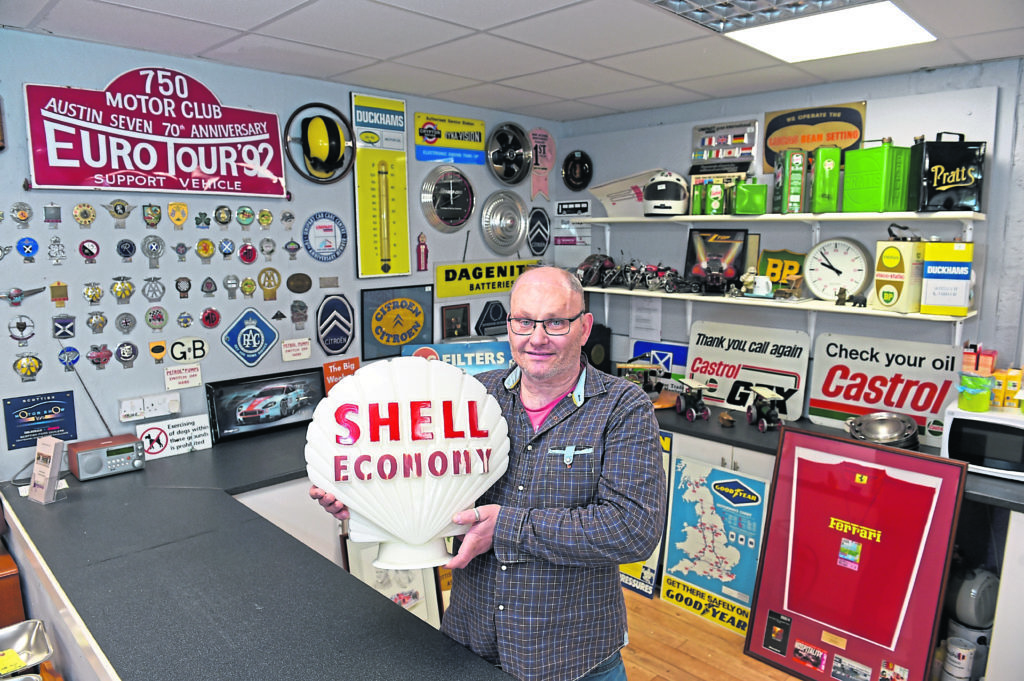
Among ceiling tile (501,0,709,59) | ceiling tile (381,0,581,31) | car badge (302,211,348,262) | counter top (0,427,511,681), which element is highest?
ceiling tile (501,0,709,59)

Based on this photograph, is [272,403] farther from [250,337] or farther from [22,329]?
[22,329]

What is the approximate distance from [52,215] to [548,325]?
199 cm

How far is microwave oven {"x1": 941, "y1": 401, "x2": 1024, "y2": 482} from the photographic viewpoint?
2.31 meters

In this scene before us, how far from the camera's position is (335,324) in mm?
3145

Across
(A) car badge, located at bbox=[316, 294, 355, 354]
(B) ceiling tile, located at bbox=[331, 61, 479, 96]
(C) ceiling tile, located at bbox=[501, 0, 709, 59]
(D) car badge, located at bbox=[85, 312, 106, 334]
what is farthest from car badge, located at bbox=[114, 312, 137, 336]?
(C) ceiling tile, located at bbox=[501, 0, 709, 59]

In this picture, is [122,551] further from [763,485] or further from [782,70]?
[782,70]

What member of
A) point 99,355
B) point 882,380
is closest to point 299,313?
point 99,355

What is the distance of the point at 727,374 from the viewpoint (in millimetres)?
3428

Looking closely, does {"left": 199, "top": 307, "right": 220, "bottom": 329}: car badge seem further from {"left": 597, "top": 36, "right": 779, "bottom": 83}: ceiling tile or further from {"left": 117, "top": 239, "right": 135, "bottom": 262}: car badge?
{"left": 597, "top": 36, "right": 779, "bottom": 83}: ceiling tile

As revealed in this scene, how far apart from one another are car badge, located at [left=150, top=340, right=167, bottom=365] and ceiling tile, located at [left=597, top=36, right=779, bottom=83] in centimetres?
206

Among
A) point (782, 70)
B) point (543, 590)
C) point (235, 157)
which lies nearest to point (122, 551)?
point (543, 590)

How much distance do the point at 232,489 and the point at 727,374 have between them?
7.92 feet

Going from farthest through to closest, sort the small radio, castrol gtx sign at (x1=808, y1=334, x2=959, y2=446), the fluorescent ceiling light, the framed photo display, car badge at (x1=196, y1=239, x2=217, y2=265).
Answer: the framed photo display
castrol gtx sign at (x1=808, y1=334, x2=959, y2=446)
car badge at (x1=196, y1=239, x2=217, y2=265)
the small radio
the fluorescent ceiling light

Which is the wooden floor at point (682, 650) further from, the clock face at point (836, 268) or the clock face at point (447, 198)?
the clock face at point (447, 198)
